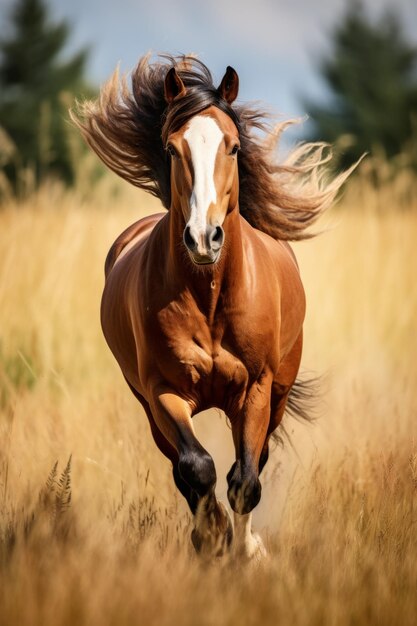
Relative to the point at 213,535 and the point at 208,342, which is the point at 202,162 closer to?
the point at 208,342

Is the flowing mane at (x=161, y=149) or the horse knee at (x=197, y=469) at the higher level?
the flowing mane at (x=161, y=149)

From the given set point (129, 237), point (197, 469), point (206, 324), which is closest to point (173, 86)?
point (206, 324)

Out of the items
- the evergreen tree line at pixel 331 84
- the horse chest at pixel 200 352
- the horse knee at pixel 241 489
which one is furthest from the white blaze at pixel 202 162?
the evergreen tree line at pixel 331 84

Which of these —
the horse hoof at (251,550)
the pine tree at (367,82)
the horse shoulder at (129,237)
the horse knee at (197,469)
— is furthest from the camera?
the pine tree at (367,82)

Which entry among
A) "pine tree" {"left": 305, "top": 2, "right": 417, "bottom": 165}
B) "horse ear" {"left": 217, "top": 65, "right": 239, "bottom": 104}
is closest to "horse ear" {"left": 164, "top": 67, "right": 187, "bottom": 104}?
"horse ear" {"left": 217, "top": 65, "right": 239, "bottom": 104}

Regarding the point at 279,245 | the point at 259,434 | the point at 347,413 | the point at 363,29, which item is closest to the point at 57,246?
the point at 347,413

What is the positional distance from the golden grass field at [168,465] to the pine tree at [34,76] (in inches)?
576

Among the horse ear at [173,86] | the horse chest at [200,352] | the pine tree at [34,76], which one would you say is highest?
the pine tree at [34,76]

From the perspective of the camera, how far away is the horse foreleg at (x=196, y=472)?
4.11 metres

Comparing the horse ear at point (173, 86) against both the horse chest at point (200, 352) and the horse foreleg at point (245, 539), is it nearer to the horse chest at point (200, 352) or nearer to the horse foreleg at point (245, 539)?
the horse chest at point (200, 352)

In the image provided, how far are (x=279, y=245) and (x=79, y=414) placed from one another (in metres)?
2.11

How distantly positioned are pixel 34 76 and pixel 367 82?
10.7 m

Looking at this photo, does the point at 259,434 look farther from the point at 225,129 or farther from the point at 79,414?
the point at 79,414

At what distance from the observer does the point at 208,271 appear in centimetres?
427
